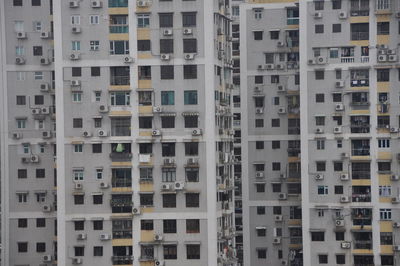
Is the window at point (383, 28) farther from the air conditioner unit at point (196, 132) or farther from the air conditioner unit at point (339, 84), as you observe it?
the air conditioner unit at point (196, 132)

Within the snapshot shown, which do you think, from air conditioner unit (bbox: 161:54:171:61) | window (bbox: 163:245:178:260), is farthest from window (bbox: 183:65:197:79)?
window (bbox: 163:245:178:260)

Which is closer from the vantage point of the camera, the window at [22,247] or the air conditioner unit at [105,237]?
the air conditioner unit at [105,237]

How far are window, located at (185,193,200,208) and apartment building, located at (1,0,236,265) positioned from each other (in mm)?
34

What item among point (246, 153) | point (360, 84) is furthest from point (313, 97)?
point (246, 153)

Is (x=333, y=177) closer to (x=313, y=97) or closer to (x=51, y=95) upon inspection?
(x=313, y=97)

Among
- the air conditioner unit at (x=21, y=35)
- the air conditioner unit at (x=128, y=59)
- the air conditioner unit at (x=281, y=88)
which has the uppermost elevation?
the air conditioner unit at (x=21, y=35)

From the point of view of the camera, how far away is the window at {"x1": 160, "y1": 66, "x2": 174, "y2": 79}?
4369 centimetres

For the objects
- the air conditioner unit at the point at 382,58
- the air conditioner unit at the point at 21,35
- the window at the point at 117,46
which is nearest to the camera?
the window at the point at 117,46

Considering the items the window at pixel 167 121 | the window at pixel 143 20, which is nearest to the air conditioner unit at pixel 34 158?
the window at pixel 167 121

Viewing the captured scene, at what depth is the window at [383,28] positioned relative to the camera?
1847 inches

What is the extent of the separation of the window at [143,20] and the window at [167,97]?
2.37m

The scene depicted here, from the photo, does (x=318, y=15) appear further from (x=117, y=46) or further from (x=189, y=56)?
(x=117, y=46)

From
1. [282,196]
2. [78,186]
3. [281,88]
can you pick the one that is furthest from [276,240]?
[78,186]

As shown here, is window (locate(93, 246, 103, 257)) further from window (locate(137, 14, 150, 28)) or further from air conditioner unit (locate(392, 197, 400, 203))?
air conditioner unit (locate(392, 197, 400, 203))
